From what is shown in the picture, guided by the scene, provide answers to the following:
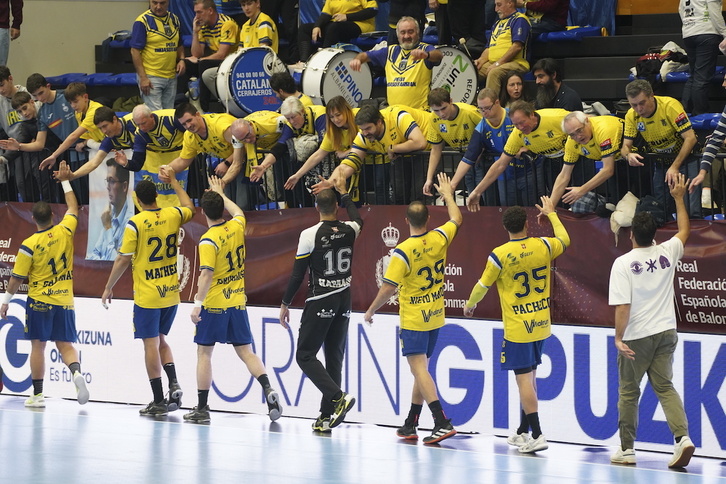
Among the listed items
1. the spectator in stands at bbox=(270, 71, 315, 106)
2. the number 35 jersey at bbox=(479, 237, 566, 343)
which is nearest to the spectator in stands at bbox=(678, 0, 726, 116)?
the number 35 jersey at bbox=(479, 237, 566, 343)

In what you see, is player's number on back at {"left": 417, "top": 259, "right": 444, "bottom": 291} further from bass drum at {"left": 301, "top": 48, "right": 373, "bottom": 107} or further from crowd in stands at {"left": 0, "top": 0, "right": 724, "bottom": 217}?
bass drum at {"left": 301, "top": 48, "right": 373, "bottom": 107}

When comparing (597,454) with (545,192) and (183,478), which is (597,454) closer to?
(545,192)

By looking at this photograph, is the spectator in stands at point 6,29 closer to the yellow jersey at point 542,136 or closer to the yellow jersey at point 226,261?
the yellow jersey at point 226,261

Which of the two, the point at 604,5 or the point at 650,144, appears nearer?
the point at 650,144

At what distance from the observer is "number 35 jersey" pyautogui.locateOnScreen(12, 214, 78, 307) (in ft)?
43.4

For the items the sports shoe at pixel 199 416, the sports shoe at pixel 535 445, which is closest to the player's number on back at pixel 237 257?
the sports shoe at pixel 199 416

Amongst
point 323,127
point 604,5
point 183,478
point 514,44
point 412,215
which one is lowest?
point 183,478

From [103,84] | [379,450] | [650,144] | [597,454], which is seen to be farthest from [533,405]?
[103,84]

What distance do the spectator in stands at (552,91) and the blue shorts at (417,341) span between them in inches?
118

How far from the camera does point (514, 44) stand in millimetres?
14328

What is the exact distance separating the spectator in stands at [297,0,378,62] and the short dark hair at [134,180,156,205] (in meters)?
5.08

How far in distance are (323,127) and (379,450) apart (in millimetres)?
3678

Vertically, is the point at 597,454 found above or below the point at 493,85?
below

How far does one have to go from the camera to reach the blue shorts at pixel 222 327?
12.2 meters
